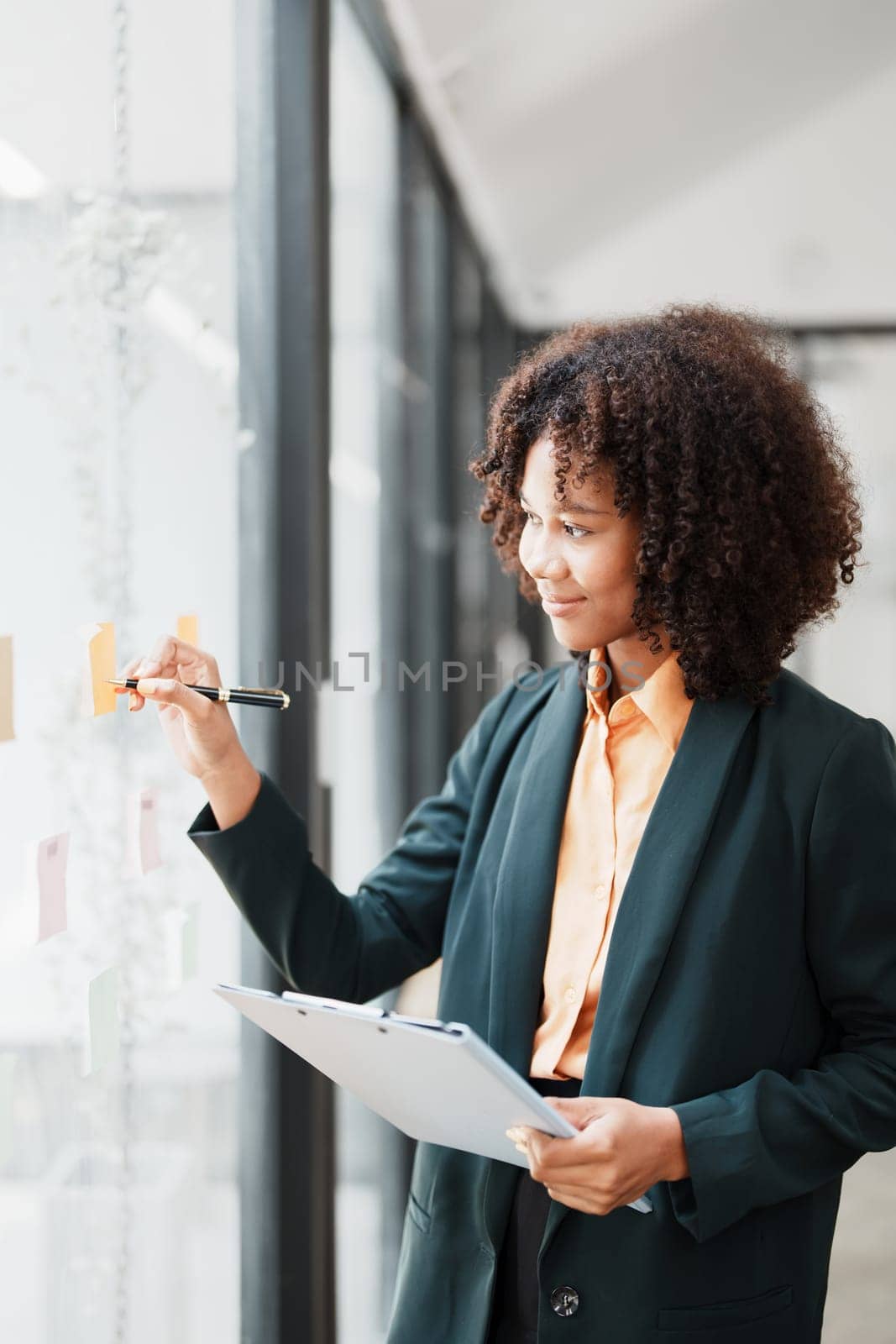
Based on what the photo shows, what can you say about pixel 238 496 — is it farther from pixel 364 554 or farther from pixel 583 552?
pixel 364 554

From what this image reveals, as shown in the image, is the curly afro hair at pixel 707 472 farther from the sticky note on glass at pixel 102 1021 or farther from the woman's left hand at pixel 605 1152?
the sticky note on glass at pixel 102 1021

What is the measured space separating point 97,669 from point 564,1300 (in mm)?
630

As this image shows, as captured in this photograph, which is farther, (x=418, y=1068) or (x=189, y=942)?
(x=189, y=942)

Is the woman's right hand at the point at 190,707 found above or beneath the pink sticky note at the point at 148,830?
above

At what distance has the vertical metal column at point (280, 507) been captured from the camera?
147 cm

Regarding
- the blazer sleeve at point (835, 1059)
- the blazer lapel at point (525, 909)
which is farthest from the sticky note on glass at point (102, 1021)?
the blazer sleeve at point (835, 1059)

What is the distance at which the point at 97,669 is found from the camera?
3.28ft

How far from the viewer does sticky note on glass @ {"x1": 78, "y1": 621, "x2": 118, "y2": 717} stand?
982 mm

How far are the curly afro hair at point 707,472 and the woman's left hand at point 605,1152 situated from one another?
1.14 feet

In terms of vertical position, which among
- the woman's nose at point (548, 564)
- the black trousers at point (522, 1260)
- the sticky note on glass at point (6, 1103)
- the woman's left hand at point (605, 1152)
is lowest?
the black trousers at point (522, 1260)

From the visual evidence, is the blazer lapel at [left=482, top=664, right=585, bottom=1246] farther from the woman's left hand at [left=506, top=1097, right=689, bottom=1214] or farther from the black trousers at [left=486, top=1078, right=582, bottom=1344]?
the woman's left hand at [left=506, top=1097, right=689, bottom=1214]

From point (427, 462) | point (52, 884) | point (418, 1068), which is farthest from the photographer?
point (427, 462)

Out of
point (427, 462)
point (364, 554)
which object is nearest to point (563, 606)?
point (364, 554)

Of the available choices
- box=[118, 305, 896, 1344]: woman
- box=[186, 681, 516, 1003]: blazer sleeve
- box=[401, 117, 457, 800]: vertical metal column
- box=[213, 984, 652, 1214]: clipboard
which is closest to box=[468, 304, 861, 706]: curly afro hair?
box=[118, 305, 896, 1344]: woman
